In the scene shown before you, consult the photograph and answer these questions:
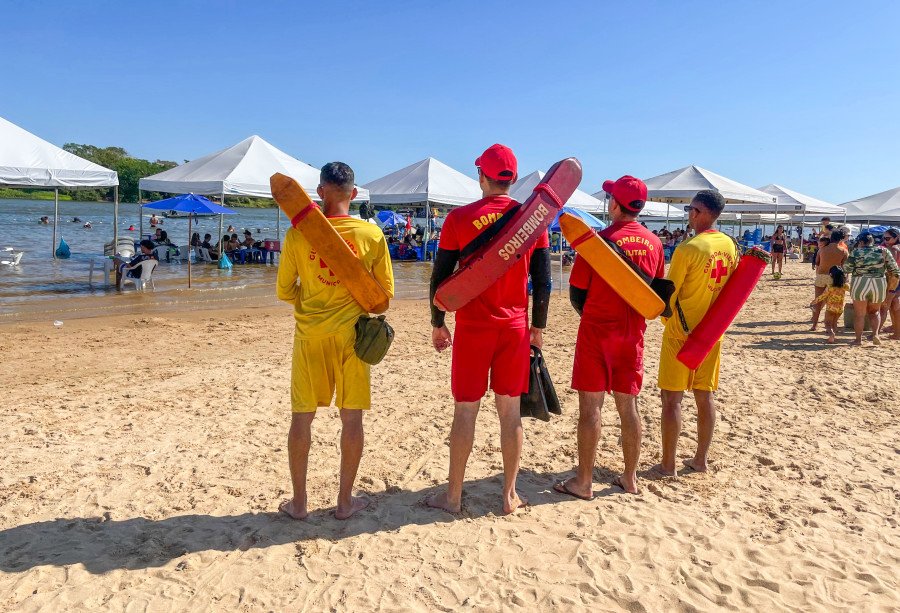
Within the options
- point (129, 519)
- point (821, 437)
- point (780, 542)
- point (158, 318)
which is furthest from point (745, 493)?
point (158, 318)

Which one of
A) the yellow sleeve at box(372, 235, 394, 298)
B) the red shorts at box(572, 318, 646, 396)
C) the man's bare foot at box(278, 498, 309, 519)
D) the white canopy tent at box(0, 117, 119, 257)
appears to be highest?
the white canopy tent at box(0, 117, 119, 257)

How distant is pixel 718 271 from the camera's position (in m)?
3.79

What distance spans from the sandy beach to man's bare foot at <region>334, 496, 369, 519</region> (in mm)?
55

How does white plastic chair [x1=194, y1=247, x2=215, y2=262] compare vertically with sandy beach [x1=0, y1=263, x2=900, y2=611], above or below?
above

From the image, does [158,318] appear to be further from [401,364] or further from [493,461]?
[493,461]

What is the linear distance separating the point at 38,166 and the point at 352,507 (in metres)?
11.7

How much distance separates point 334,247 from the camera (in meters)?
2.98

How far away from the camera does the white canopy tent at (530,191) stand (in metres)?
20.8

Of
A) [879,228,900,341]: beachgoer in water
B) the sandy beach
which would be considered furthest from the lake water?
[879,228,900,341]: beachgoer in water

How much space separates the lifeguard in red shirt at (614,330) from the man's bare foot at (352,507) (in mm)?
1295

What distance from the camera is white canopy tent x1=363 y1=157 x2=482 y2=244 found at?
63.3ft

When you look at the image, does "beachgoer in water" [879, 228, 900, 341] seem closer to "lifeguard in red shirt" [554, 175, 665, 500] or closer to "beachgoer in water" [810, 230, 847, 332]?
"beachgoer in water" [810, 230, 847, 332]

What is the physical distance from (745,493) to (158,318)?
8911 mm

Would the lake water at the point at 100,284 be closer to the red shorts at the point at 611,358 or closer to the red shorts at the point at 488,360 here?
the red shorts at the point at 488,360
